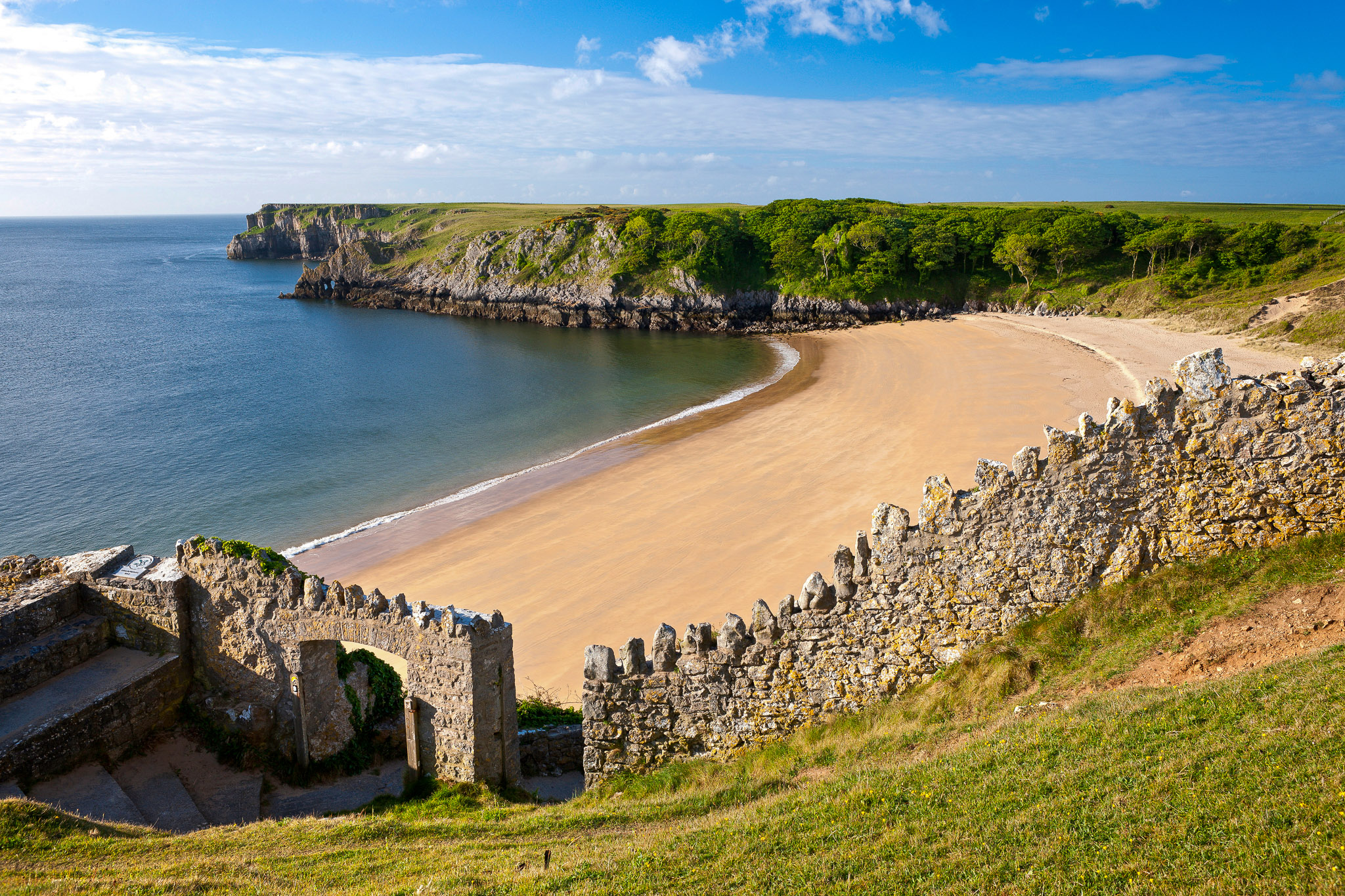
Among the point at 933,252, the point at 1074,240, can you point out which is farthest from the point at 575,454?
the point at 1074,240

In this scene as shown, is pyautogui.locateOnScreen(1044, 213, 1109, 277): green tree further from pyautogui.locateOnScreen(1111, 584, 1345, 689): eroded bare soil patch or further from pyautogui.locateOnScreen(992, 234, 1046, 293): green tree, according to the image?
pyautogui.locateOnScreen(1111, 584, 1345, 689): eroded bare soil patch

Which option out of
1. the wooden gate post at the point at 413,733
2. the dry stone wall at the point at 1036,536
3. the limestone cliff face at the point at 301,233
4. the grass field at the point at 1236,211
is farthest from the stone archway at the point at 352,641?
the limestone cliff face at the point at 301,233

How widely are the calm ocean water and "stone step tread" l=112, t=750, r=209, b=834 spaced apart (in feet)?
53.9

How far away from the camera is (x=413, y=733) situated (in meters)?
11.1

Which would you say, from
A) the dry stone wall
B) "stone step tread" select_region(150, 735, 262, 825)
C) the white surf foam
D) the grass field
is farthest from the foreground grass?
the grass field

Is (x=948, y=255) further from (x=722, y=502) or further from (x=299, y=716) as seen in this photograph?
(x=299, y=716)

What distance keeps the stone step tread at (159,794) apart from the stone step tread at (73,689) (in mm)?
1188

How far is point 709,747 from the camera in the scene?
1023 cm

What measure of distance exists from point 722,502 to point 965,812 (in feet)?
69.6

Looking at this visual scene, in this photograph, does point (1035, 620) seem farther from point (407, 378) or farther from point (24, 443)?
point (407, 378)

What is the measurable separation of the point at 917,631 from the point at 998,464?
225 centimetres

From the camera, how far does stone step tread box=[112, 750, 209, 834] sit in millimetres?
10852

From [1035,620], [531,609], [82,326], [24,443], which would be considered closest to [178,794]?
[531,609]

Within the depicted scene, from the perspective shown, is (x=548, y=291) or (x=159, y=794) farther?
(x=548, y=291)
